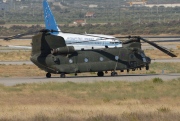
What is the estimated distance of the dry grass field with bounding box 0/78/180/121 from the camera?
917 inches

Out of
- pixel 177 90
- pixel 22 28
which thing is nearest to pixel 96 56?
pixel 177 90

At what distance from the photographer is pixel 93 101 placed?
1163 inches

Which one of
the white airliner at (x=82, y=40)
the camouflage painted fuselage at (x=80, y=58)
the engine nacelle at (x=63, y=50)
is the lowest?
the white airliner at (x=82, y=40)

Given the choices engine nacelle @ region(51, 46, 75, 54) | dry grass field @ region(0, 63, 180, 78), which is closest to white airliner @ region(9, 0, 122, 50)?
dry grass field @ region(0, 63, 180, 78)

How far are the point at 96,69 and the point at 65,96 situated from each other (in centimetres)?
1236


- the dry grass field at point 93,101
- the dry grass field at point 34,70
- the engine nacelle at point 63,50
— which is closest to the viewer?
the dry grass field at point 93,101

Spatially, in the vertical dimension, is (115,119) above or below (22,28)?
above

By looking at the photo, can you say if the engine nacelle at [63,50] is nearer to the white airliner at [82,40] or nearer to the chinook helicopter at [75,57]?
the chinook helicopter at [75,57]

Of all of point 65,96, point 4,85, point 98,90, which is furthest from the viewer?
point 4,85

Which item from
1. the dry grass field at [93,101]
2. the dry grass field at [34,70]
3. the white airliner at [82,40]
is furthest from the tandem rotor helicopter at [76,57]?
the white airliner at [82,40]

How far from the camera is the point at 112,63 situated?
1750 inches

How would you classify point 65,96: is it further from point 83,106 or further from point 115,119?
point 115,119

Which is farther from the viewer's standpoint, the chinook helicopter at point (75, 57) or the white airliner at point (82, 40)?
the white airliner at point (82, 40)

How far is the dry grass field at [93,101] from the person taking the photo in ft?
76.4
